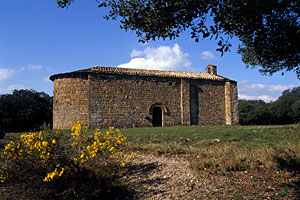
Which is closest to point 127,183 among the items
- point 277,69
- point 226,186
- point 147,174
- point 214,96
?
point 147,174

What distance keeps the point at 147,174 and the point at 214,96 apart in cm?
1915

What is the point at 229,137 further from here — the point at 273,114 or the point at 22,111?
the point at 273,114

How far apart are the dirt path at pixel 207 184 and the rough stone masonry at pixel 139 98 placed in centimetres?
1366

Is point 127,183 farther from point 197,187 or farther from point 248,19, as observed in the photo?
point 248,19

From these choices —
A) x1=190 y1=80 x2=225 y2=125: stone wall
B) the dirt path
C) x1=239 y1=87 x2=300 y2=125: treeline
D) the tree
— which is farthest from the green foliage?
x1=239 y1=87 x2=300 y2=125: treeline

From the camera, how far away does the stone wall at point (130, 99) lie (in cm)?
1850

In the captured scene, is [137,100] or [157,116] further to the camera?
[157,116]

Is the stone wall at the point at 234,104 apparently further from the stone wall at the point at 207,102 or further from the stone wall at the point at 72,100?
the stone wall at the point at 72,100

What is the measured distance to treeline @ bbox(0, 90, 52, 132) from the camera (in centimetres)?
2711

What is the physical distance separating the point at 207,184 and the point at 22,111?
99.1 ft

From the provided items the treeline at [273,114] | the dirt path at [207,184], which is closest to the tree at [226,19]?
the dirt path at [207,184]

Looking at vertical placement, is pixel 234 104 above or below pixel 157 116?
above

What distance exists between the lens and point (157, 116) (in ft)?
69.2

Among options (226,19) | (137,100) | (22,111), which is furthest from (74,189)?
(22,111)
